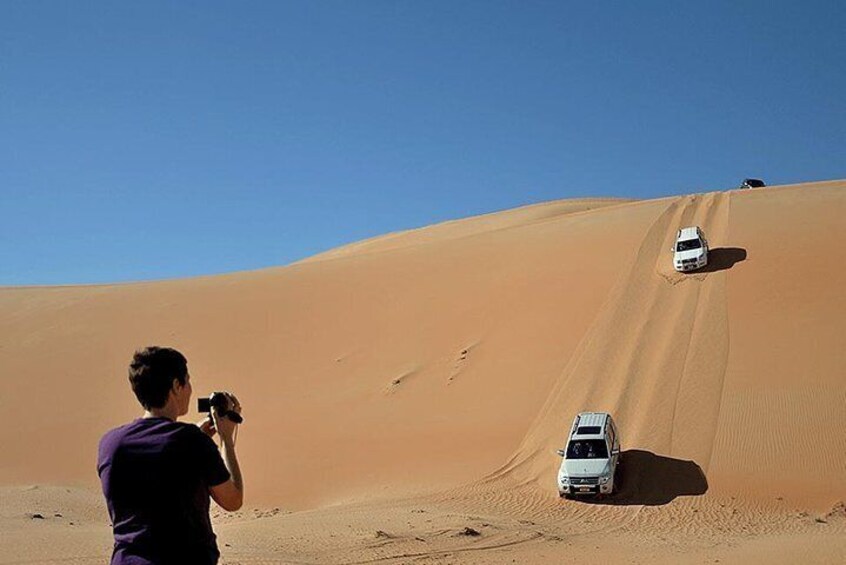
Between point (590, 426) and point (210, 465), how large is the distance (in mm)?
15987

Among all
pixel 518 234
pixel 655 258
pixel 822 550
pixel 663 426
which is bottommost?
pixel 822 550

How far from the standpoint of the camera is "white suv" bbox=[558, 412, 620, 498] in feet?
58.5

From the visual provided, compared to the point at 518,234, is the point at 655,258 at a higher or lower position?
lower

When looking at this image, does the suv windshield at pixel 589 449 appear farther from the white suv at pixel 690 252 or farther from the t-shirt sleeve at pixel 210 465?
the t-shirt sleeve at pixel 210 465

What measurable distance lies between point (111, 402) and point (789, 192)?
30.6 metres

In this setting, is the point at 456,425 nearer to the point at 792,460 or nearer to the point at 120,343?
the point at 792,460

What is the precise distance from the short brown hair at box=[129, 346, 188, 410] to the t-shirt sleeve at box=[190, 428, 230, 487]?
25 cm

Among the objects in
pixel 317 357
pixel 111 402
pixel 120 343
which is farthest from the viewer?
pixel 120 343

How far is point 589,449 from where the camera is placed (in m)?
18.2

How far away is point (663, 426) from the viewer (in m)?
21.1

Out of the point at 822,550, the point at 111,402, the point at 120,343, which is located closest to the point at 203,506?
the point at 822,550

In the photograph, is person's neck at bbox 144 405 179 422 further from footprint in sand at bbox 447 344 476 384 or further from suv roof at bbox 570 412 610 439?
footprint in sand at bbox 447 344 476 384

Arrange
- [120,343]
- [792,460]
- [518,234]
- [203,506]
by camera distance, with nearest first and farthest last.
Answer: [203,506] < [792,460] < [120,343] < [518,234]

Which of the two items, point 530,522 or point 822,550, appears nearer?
point 822,550
